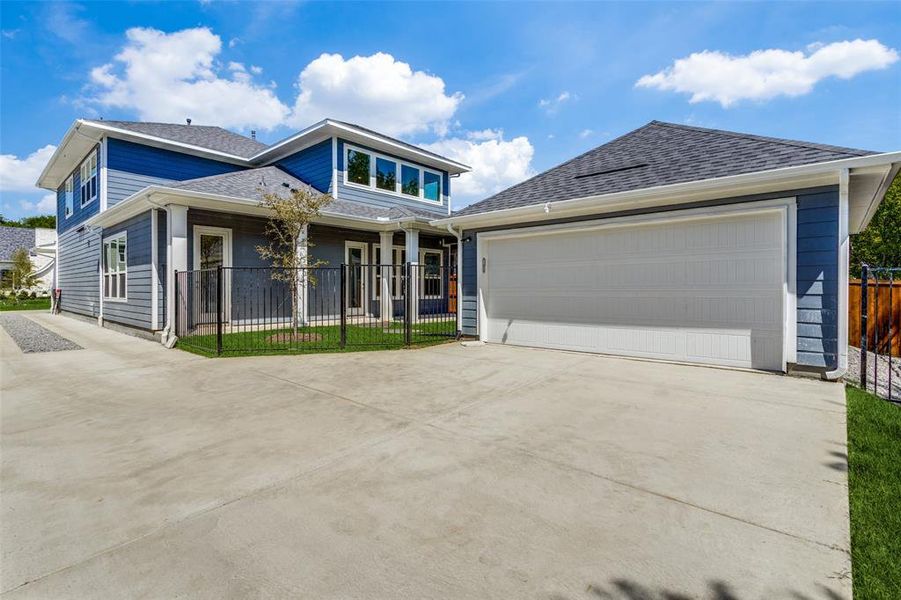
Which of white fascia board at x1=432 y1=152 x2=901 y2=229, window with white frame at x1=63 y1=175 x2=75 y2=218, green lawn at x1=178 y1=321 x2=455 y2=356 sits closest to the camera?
white fascia board at x1=432 y1=152 x2=901 y2=229

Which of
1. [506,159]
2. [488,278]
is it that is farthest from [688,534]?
[506,159]

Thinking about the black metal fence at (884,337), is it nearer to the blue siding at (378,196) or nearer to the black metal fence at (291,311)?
the black metal fence at (291,311)

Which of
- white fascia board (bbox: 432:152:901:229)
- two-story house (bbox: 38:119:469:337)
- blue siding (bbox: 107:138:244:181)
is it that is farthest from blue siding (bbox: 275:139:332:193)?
white fascia board (bbox: 432:152:901:229)

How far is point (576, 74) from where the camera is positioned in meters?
9.26

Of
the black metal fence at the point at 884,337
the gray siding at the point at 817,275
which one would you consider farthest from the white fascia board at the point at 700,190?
the black metal fence at the point at 884,337

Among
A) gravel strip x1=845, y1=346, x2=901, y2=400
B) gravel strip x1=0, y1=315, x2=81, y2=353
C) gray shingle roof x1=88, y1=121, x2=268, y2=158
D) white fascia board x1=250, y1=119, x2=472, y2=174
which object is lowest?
gravel strip x1=845, y1=346, x2=901, y2=400

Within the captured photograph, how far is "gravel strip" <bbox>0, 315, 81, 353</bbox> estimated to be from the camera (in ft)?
27.9

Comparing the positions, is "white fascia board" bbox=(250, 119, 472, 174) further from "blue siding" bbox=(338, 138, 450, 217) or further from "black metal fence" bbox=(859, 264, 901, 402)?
"black metal fence" bbox=(859, 264, 901, 402)

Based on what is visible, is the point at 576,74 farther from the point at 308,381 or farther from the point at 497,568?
the point at 497,568

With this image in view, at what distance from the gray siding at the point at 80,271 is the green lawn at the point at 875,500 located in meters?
16.8

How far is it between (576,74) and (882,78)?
5945mm

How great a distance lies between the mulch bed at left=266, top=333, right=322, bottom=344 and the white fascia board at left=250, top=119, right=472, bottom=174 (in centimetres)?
642

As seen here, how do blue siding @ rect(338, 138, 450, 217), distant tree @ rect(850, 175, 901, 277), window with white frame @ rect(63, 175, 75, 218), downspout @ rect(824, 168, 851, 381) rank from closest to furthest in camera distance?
downspout @ rect(824, 168, 851, 381) → blue siding @ rect(338, 138, 450, 217) → window with white frame @ rect(63, 175, 75, 218) → distant tree @ rect(850, 175, 901, 277)

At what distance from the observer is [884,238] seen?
17250 millimetres
